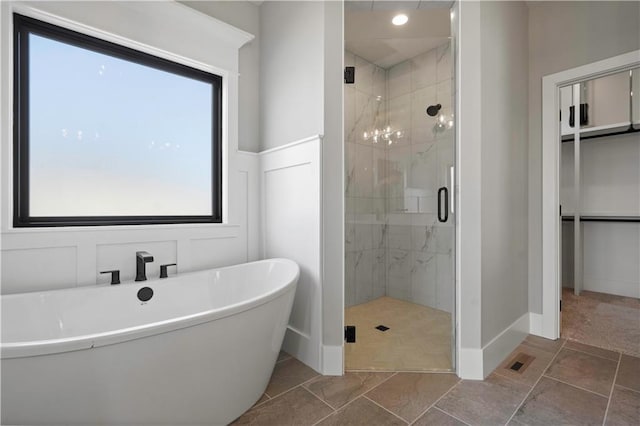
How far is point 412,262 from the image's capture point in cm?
299

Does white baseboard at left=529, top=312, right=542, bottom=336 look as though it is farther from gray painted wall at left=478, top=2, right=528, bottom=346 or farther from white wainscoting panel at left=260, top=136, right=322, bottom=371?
white wainscoting panel at left=260, top=136, right=322, bottom=371

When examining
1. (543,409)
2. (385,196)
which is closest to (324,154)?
(385,196)

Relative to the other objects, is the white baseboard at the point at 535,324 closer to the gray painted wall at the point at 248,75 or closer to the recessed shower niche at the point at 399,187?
the recessed shower niche at the point at 399,187

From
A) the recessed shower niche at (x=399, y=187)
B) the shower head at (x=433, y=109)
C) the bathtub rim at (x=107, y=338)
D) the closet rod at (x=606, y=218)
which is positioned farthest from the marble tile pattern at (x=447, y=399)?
the closet rod at (x=606, y=218)

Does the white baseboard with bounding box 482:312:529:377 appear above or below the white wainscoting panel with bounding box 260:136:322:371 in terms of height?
below

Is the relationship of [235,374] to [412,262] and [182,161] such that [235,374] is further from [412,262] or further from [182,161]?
[412,262]

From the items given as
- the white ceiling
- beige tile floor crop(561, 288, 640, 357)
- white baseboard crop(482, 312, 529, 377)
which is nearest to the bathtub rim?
white baseboard crop(482, 312, 529, 377)

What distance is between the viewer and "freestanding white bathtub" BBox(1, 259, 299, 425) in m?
0.92

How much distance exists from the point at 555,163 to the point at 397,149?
124cm

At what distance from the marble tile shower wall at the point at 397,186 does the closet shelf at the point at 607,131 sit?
2299mm

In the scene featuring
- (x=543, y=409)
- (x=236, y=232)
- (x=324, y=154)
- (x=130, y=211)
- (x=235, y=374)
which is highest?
(x=324, y=154)

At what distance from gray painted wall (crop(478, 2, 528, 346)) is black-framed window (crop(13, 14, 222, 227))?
1958 mm

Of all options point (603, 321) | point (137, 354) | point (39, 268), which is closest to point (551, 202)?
point (603, 321)

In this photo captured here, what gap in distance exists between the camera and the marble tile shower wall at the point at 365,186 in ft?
7.89
